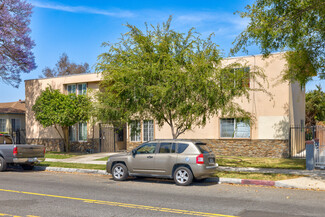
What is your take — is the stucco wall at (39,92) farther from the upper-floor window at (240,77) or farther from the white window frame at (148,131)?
the upper-floor window at (240,77)

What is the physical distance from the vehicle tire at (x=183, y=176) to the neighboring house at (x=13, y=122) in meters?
24.0

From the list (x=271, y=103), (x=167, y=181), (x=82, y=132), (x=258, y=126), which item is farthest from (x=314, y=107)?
(x=167, y=181)

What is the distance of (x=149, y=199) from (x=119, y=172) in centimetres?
413

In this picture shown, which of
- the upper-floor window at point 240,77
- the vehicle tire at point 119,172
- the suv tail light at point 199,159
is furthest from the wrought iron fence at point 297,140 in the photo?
the vehicle tire at point 119,172

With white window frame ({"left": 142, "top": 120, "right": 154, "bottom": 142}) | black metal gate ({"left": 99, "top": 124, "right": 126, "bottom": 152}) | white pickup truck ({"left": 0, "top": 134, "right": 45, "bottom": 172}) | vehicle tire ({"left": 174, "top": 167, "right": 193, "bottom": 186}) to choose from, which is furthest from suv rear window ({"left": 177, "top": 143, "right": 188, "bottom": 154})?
black metal gate ({"left": 99, "top": 124, "right": 126, "bottom": 152})

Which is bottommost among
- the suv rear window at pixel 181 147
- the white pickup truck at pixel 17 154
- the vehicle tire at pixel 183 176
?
the vehicle tire at pixel 183 176

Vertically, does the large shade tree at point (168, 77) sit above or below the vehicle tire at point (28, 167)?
above

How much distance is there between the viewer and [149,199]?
9.52m

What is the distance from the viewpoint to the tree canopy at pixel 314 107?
35.0 metres

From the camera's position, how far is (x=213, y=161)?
12.8m

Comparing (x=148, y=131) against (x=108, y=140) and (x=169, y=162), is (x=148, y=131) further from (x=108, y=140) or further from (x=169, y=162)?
(x=169, y=162)

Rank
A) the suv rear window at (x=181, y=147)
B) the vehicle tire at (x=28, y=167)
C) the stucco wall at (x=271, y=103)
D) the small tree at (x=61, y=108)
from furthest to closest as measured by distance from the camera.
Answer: the small tree at (x=61, y=108), the stucco wall at (x=271, y=103), the vehicle tire at (x=28, y=167), the suv rear window at (x=181, y=147)

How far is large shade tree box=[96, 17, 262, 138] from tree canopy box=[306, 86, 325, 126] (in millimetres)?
22686

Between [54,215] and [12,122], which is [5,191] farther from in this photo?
[12,122]
